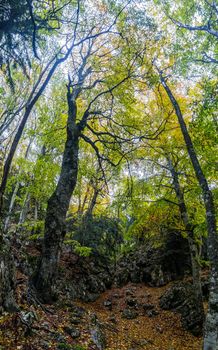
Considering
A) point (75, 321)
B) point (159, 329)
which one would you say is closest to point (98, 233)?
point (159, 329)

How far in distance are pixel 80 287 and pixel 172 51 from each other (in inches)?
423

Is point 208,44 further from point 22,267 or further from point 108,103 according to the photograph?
point 22,267

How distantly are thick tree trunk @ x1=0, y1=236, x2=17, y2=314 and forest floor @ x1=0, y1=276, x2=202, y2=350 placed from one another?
248mm

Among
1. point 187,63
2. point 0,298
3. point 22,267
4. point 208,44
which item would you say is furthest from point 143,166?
point 0,298

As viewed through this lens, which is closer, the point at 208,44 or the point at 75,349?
the point at 75,349

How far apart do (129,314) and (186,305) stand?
2.48 meters

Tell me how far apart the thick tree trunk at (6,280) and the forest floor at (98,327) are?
25cm

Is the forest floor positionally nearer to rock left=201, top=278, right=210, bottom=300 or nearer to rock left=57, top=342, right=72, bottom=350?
rock left=57, top=342, right=72, bottom=350

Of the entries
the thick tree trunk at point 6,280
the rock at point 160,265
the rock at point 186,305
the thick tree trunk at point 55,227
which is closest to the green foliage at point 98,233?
the rock at point 160,265

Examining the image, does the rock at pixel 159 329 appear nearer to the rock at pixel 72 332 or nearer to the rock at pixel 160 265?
the rock at pixel 160 265

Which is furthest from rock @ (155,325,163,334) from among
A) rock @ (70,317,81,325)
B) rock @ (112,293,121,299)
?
rock @ (70,317,81,325)

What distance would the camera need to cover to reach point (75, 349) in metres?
4.39

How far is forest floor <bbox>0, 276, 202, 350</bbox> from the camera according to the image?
4.13m

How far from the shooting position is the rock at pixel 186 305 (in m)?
8.89
